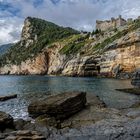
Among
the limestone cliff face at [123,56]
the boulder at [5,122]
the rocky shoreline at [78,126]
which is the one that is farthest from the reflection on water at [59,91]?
the limestone cliff face at [123,56]

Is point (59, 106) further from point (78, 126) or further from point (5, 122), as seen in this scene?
point (5, 122)

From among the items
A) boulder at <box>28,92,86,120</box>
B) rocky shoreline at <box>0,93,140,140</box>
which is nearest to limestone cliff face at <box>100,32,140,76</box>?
boulder at <box>28,92,86,120</box>

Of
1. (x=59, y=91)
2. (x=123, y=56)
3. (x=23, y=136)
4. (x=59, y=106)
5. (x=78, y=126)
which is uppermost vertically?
(x=123, y=56)

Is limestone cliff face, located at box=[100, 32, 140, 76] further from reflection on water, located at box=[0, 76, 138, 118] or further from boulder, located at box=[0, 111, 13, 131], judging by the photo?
boulder, located at box=[0, 111, 13, 131]

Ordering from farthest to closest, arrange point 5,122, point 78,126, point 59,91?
point 59,91, point 78,126, point 5,122

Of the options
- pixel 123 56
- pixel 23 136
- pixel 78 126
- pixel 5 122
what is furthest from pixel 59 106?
pixel 123 56

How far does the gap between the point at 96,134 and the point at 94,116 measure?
7585mm

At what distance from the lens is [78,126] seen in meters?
30.2

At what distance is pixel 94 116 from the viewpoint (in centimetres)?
3381

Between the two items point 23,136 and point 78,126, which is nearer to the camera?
point 23,136

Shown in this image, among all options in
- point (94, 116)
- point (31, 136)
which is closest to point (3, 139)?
point (31, 136)

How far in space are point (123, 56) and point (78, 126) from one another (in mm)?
101506

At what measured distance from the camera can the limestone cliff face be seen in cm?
12419

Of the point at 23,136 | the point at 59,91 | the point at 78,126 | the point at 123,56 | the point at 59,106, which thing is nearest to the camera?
the point at 23,136
